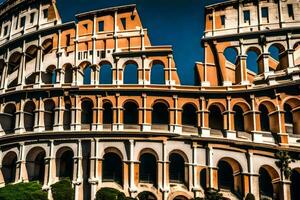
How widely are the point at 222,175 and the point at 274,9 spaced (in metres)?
17.3

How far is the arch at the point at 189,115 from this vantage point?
1294 inches

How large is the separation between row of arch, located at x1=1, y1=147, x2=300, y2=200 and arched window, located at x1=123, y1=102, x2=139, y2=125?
3.38m

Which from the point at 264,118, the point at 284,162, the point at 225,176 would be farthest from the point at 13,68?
the point at 284,162

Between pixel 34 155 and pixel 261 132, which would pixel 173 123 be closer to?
pixel 261 132

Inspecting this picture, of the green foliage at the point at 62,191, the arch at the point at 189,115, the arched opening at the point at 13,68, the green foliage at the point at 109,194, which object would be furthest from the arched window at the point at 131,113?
the arched opening at the point at 13,68

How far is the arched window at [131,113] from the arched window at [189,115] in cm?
450

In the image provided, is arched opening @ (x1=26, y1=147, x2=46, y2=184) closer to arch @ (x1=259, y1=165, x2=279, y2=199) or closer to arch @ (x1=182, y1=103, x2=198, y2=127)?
arch @ (x1=182, y1=103, x2=198, y2=127)

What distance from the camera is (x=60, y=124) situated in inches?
1281

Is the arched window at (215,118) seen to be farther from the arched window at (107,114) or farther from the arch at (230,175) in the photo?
the arched window at (107,114)

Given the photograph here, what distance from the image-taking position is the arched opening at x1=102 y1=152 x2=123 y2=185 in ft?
103

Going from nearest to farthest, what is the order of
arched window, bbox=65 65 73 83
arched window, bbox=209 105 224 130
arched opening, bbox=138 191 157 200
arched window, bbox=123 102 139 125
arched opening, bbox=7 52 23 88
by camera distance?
arched opening, bbox=138 191 157 200, arched window, bbox=209 105 224 130, arched window, bbox=123 102 139 125, arched window, bbox=65 65 73 83, arched opening, bbox=7 52 23 88

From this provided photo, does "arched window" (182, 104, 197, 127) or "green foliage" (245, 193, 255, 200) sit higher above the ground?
"arched window" (182, 104, 197, 127)

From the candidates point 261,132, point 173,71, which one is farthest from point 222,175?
point 173,71

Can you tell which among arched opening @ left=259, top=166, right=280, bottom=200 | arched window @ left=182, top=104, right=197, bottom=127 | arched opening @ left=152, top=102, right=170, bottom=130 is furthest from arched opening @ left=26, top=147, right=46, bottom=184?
arched opening @ left=259, top=166, right=280, bottom=200
